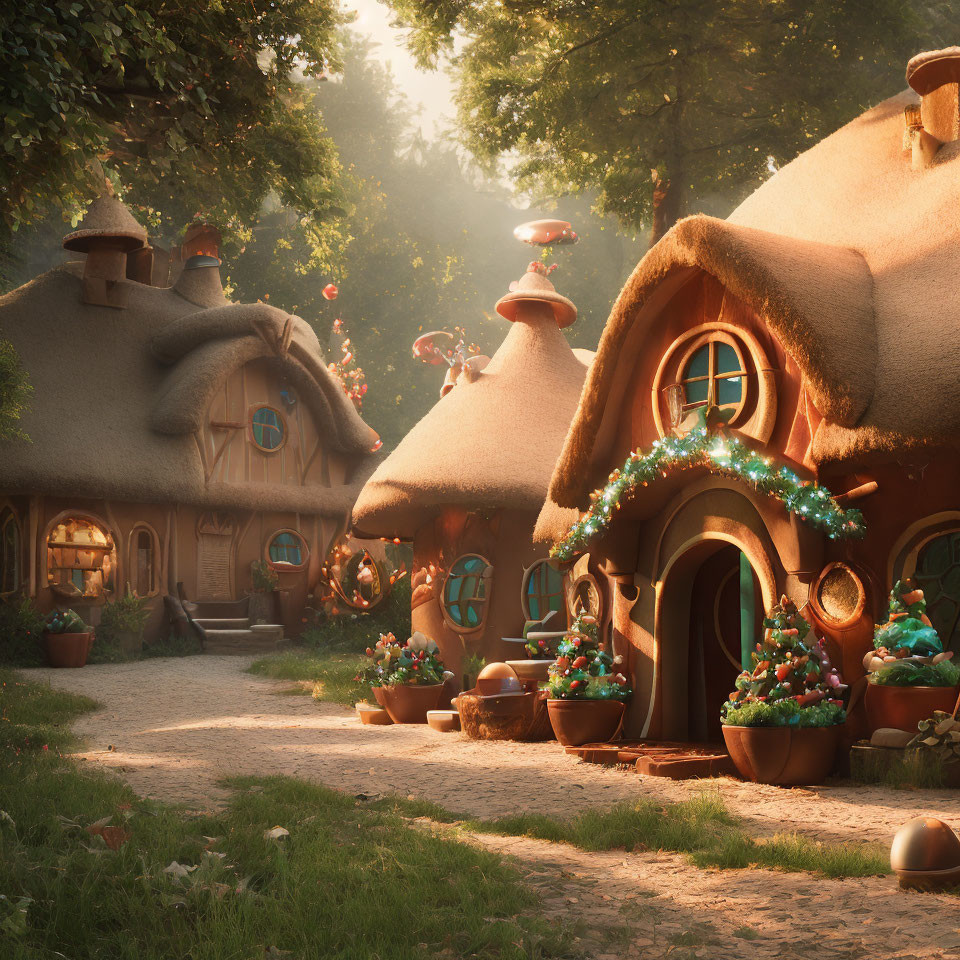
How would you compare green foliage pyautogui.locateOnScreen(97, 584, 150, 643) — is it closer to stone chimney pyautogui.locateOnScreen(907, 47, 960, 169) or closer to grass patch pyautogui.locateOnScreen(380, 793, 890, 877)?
grass patch pyautogui.locateOnScreen(380, 793, 890, 877)

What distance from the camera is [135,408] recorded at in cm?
2091

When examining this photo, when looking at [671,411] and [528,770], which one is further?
[671,411]

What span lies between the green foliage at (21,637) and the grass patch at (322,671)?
3.43 m

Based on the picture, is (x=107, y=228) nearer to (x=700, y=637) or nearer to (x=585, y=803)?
(x=700, y=637)

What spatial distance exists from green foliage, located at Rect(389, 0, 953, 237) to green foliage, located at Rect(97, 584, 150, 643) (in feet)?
33.1

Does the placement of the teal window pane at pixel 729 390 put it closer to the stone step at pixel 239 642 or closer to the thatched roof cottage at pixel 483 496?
the thatched roof cottage at pixel 483 496

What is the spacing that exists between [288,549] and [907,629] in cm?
1651

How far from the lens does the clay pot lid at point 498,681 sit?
11.4m

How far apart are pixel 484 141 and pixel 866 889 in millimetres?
15334

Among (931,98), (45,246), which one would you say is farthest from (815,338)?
(45,246)

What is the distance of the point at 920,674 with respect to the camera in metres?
8.11

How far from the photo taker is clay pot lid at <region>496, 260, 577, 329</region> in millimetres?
16234

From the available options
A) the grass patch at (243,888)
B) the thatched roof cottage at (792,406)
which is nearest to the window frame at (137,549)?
the thatched roof cottage at (792,406)

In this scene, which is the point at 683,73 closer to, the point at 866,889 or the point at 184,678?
the point at 184,678
